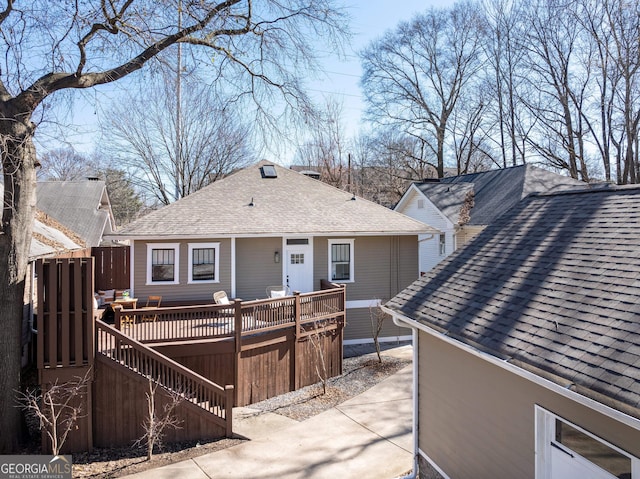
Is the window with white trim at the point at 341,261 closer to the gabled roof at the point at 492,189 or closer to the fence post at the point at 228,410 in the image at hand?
the fence post at the point at 228,410

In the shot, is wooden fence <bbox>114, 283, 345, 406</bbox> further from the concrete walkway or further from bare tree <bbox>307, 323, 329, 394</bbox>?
the concrete walkway

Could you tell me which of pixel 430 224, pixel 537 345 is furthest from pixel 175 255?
pixel 430 224

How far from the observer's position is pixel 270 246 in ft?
A: 47.8

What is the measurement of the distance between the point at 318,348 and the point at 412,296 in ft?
19.4

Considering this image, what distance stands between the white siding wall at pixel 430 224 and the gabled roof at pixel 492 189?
15.7 inches

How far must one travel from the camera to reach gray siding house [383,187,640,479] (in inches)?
144

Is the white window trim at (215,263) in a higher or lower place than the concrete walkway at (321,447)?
higher

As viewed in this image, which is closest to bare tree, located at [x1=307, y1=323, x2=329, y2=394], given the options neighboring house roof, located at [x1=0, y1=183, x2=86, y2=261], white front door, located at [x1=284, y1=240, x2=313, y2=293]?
white front door, located at [x1=284, y1=240, x2=313, y2=293]

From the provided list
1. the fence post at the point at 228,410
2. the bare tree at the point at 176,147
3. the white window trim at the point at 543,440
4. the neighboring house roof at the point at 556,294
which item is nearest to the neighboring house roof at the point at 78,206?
the bare tree at the point at 176,147

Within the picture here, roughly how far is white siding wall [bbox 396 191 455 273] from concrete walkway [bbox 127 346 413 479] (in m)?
12.0

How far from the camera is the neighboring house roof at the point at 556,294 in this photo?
3.63 m

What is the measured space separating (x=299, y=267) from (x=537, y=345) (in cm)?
1100

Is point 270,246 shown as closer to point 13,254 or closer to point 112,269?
point 112,269

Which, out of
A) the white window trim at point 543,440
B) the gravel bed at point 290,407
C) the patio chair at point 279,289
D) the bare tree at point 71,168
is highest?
the bare tree at point 71,168
